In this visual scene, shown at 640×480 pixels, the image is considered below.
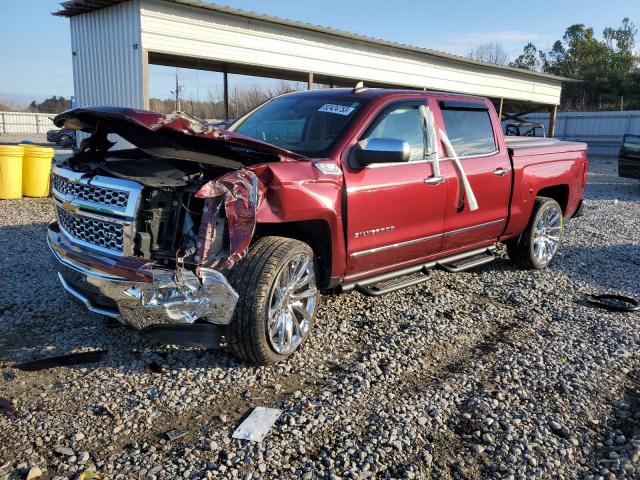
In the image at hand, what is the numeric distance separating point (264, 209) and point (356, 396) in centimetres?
129

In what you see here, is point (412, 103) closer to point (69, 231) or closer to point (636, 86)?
point (69, 231)

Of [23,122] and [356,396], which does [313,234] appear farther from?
[23,122]

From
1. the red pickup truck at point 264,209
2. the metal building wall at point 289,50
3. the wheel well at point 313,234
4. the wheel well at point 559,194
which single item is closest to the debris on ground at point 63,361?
the red pickup truck at point 264,209

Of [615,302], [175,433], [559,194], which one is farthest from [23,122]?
[175,433]

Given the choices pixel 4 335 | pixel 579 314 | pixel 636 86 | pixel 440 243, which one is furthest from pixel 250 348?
pixel 636 86

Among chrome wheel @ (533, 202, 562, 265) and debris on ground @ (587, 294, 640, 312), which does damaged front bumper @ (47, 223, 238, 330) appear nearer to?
debris on ground @ (587, 294, 640, 312)

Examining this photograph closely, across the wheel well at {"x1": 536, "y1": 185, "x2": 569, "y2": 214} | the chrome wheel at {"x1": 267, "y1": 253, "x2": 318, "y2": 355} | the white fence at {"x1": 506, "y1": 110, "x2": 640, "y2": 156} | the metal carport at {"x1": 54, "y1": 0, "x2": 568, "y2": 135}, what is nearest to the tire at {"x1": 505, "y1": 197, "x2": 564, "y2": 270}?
the wheel well at {"x1": 536, "y1": 185, "x2": 569, "y2": 214}

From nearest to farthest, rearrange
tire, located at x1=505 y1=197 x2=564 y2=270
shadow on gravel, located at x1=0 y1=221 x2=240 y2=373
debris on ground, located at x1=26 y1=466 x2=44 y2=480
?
debris on ground, located at x1=26 y1=466 x2=44 y2=480, shadow on gravel, located at x1=0 y1=221 x2=240 y2=373, tire, located at x1=505 y1=197 x2=564 y2=270

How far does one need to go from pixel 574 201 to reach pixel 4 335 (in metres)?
6.39

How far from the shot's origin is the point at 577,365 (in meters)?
3.91

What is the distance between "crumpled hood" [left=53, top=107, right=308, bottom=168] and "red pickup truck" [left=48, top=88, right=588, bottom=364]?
0.01m

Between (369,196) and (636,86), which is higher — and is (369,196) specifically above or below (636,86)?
below

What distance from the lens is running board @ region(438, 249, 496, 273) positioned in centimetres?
520

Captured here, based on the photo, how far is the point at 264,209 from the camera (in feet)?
11.3
